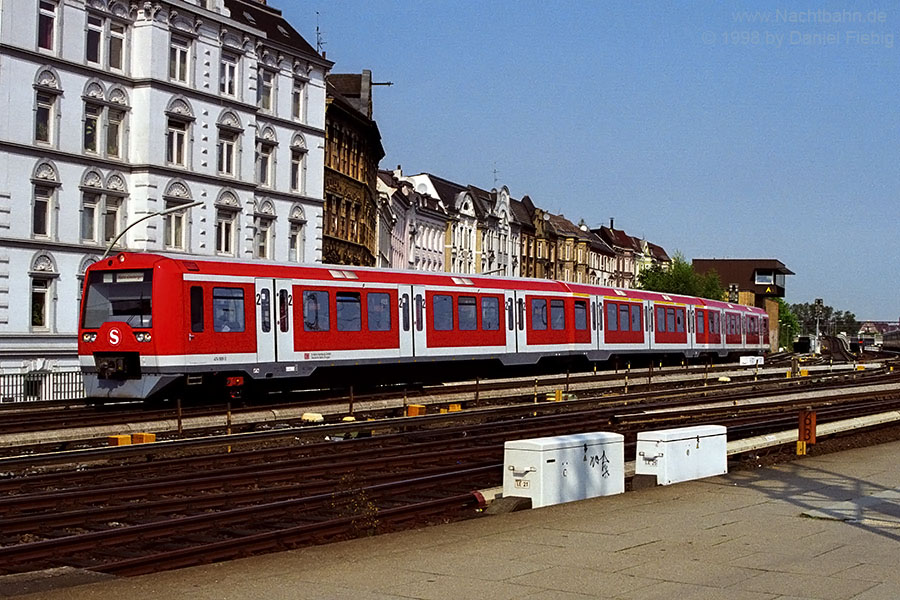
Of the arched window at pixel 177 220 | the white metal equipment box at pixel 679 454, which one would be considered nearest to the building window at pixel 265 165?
the arched window at pixel 177 220

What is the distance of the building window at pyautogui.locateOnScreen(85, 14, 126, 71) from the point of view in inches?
1673

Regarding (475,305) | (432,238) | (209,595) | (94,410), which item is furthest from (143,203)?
(432,238)

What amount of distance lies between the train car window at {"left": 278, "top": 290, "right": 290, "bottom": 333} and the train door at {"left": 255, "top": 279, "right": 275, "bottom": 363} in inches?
9.9

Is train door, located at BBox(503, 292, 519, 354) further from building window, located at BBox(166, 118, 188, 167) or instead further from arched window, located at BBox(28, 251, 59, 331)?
arched window, located at BBox(28, 251, 59, 331)

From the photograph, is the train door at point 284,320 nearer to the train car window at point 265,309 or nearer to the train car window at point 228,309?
the train car window at point 265,309

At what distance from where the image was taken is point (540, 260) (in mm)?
117250

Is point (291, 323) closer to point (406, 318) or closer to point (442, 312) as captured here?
point (406, 318)

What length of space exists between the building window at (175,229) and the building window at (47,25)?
289 inches

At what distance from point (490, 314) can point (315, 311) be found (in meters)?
8.83

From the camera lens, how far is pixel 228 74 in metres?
48.5

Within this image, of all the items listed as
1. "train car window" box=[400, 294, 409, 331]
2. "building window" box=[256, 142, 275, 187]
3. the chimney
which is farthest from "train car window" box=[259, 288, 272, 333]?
the chimney

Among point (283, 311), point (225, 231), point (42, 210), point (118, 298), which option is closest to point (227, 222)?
point (225, 231)

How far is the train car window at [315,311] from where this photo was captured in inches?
1171

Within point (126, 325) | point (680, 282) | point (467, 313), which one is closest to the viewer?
point (126, 325)
